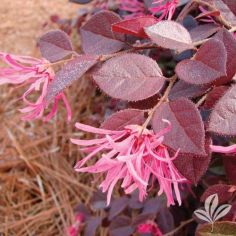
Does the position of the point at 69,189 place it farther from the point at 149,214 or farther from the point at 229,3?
the point at 229,3

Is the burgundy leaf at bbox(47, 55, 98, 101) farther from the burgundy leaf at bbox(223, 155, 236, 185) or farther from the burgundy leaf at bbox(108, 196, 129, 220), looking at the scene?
the burgundy leaf at bbox(108, 196, 129, 220)

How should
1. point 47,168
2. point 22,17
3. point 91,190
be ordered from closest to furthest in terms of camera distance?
point 91,190, point 47,168, point 22,17

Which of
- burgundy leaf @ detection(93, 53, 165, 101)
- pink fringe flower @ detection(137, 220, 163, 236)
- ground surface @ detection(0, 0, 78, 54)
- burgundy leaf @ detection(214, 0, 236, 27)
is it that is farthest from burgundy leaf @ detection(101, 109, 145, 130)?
ground surface @ detection(0, 0, 78, 54)

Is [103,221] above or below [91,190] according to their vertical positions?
above

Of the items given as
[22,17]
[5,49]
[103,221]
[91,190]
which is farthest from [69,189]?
[22,17]

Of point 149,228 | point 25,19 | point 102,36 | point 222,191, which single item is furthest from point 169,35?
point 25,19

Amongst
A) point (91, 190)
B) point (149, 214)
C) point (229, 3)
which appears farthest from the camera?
point (91, 190)

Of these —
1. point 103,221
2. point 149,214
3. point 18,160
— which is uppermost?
point 149,214

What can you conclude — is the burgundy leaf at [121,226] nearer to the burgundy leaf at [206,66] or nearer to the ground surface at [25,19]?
the burgundy leaf at [206,66]
